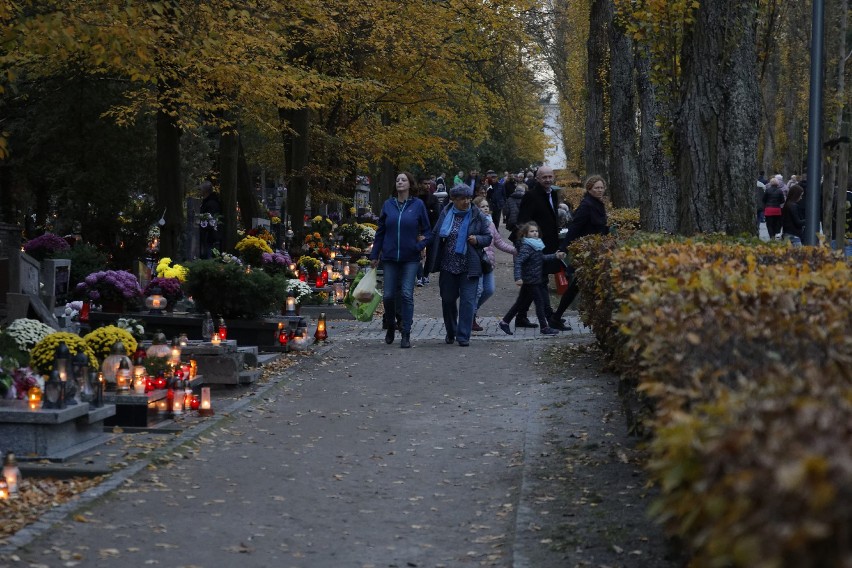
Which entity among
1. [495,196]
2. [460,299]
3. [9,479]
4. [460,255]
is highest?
[495,196]

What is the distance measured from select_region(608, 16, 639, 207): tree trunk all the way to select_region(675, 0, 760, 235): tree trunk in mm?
11550

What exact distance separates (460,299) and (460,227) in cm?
92

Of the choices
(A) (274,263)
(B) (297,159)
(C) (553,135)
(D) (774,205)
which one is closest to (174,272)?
(A) (274,263)

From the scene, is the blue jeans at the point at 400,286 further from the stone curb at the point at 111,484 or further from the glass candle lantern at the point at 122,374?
the glass candle lantern at the point at 122,374

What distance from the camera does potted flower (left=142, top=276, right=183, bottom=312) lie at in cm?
1479

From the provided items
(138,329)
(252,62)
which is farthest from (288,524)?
(252,62)

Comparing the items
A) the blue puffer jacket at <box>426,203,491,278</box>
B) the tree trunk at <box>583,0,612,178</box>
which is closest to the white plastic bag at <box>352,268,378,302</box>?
the blue puffer jacket at <box>426,203,491,278</box>

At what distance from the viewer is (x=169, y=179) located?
828 inches

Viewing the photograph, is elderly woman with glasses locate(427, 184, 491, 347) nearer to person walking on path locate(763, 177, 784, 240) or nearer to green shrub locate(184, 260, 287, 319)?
green shrub locate(184, 260, 287, 319)

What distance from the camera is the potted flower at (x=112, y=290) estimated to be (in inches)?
564

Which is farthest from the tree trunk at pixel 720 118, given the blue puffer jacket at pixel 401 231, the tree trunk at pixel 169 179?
the tree trunk at pixel 169 179

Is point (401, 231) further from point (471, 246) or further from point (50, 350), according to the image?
point (50, 350)

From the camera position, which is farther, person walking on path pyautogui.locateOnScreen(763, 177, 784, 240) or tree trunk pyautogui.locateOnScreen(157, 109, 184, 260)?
person walking on path pyautogui.locateOnScreen(763, 177, 784, 240)

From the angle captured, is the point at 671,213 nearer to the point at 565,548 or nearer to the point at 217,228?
the point at 217,228
